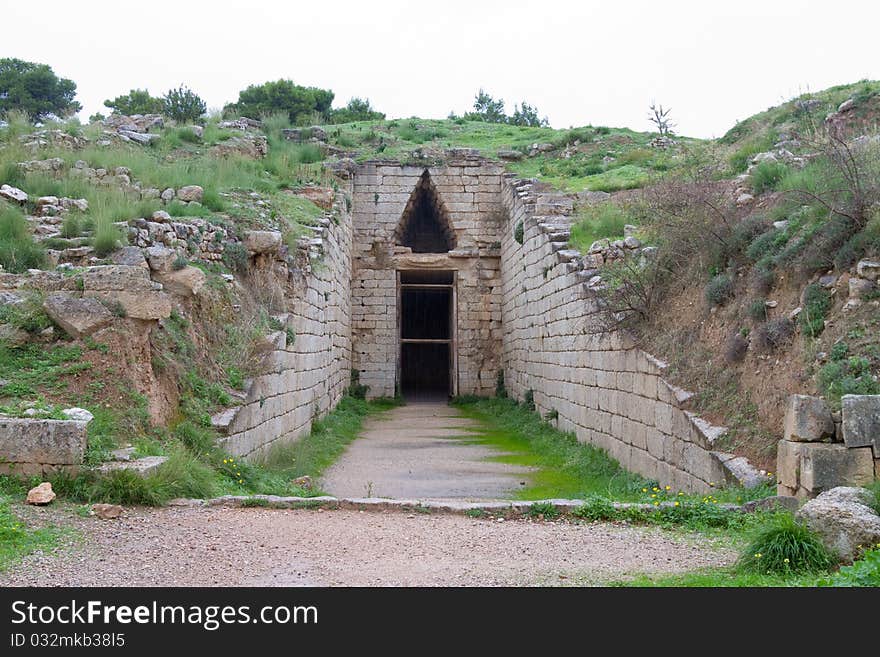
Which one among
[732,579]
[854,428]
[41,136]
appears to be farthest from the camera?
[41,136]

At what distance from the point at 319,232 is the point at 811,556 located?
1161 cm

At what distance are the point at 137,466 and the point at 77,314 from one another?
1.95m

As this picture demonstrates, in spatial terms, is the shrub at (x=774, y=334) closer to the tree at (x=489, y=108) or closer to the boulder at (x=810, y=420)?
the boulder at (x=810, y=420)

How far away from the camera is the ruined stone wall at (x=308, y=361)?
962 cm

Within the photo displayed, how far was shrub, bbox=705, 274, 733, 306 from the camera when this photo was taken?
9.16 meters

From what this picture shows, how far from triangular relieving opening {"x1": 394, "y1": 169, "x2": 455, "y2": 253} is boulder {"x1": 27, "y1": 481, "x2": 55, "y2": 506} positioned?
14.7 metres

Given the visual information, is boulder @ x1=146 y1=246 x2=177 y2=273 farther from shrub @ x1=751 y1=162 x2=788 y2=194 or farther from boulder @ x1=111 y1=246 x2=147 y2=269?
shrub @ x1=751 y1=162 x2=788 y2=194

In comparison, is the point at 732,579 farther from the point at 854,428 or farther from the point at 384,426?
the point at 384,426

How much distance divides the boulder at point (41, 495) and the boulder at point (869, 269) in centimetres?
716

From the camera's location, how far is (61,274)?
8516mm

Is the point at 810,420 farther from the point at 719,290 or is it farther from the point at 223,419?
the point at 223,419

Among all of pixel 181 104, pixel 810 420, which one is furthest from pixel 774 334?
pixel 181 104
